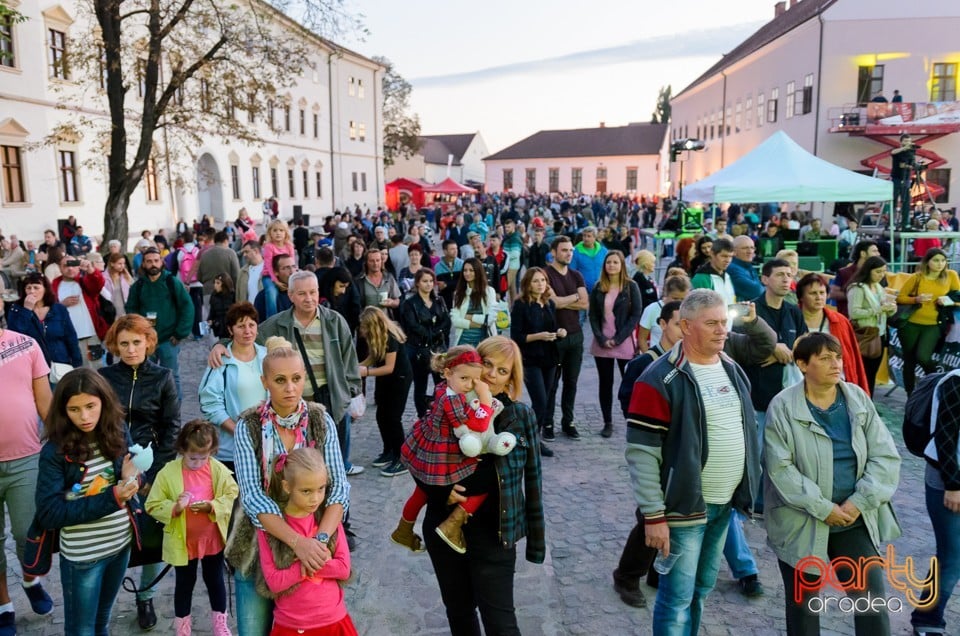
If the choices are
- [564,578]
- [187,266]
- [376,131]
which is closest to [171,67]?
[187,266]

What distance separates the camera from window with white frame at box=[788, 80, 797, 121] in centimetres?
3419

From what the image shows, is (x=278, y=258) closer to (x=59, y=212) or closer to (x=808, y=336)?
(x=808, y=336)

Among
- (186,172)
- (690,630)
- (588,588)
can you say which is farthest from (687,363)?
(186,172)

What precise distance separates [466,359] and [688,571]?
1.50m

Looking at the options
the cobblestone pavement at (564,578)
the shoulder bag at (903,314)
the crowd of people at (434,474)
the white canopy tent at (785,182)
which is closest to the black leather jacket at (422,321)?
the cobblestone pavement at (564,578)

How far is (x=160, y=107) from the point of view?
16828 millimetres

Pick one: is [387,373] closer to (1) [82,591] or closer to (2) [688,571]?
(1) [82,591]

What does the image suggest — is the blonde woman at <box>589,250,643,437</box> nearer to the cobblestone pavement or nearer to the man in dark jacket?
the cobblestone pavement

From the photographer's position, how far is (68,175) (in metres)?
23.1

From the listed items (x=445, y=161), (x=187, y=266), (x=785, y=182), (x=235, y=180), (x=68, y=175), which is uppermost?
(x=445, y=161)

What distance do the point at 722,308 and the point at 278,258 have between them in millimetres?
5238

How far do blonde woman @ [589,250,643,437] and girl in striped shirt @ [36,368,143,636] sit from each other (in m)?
4.96

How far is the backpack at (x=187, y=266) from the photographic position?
12.3 meters

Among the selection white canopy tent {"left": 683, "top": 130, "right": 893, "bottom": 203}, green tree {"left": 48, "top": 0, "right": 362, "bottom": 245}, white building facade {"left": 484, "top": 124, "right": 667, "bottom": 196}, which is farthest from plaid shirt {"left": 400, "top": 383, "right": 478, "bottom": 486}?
white building facade {"left": 484, "top": 124, "right": 667, "bottom": 196}
